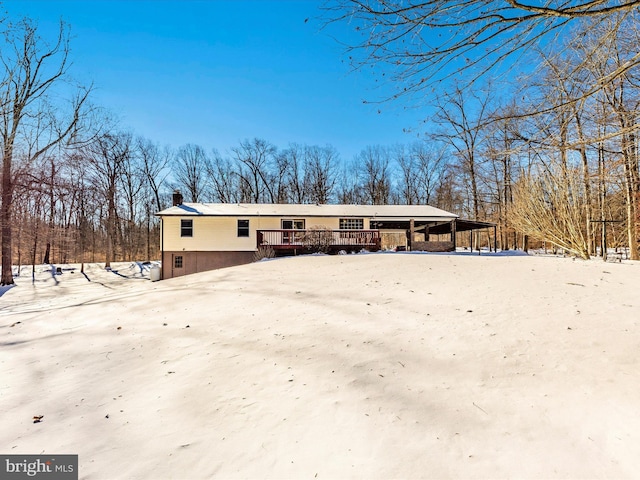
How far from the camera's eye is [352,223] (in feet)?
71.7

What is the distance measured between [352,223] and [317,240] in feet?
15.8

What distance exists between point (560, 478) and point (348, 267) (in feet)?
30.9

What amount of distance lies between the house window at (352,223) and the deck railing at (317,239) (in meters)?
2.89

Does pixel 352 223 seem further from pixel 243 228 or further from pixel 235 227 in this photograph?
pixel 235 227

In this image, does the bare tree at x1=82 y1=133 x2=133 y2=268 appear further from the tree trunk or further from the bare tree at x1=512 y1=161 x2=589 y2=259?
the bare tree at x1=512 y1=161 x2=589 y2=259

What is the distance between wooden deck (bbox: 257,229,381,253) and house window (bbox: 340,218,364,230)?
289 centimetres

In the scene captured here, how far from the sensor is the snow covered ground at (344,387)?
243cm

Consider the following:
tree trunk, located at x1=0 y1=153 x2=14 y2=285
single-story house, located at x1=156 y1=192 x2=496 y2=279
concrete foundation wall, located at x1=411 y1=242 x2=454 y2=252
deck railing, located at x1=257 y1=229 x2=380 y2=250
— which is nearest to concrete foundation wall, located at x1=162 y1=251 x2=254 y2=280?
single-story house, located at x1=156 y1=192 x2=496 y2=279

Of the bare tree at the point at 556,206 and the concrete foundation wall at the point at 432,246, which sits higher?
the bare tree at the point at 556,206

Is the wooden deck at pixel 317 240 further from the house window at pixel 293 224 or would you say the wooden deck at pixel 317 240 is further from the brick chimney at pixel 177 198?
the brick chimney at pixel 177 198

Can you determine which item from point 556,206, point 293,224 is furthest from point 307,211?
point 556,206

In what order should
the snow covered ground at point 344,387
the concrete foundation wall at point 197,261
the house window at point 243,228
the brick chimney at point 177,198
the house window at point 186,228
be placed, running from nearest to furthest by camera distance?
the snow covered ground at point 344,387 → the concrete foundation wall at point 197,261 → the house window at point 186,228 → the house window at point 243,228 → the brick chimney at point 177,198

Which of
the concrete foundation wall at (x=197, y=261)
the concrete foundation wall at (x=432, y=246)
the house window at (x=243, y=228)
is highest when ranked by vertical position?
the house window at (x=243, y=228)

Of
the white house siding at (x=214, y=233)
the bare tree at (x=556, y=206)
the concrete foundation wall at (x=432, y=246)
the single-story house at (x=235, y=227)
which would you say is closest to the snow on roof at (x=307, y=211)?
the single-story house at (x=235, y=227)
